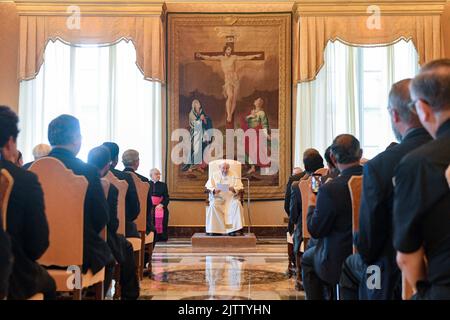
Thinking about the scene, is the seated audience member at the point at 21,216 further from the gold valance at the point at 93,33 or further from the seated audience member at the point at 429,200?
the gold valance at the point at 93,33

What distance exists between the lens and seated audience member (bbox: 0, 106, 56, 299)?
2301 millimetres

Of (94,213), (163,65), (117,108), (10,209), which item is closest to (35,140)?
(117,108)

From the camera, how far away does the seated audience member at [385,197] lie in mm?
2234

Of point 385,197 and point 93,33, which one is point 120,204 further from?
point 93,33

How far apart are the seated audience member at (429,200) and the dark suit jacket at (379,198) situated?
0.42m

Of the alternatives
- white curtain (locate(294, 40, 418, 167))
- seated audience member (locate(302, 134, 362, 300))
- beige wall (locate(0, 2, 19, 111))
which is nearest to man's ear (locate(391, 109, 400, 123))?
seated audience member (locate(302, 134, 362, 300))

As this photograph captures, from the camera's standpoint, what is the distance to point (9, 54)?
11.4 metres

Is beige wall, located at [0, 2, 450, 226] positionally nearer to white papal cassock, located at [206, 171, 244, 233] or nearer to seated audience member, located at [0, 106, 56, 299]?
white papal cassock, located at [206, 171, 244, 233]

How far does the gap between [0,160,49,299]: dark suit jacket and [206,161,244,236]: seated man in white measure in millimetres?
7444

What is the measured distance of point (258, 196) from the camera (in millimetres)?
11305

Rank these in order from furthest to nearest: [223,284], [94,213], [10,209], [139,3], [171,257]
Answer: [139,3] → [171,257] → [223,284] → [94,213] → [10,209]
